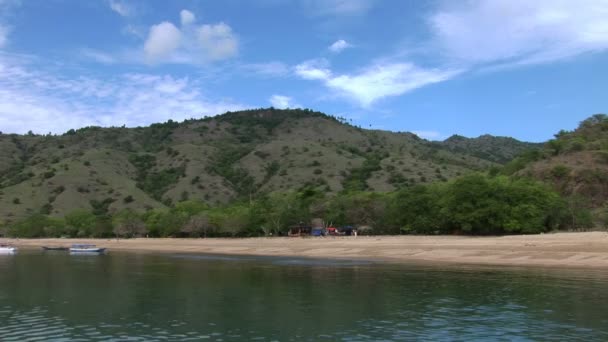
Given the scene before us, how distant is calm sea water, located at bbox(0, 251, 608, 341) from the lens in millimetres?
23766

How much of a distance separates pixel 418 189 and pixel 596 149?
4360 centimetres

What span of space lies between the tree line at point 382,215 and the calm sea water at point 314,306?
30079 mm

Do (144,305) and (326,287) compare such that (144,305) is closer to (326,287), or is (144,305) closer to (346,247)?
(326,287)

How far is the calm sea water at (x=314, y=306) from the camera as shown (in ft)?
78.0

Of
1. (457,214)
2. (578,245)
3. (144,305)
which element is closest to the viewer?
(144,305)

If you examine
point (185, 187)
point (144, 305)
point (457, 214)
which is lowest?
point (144, 305)

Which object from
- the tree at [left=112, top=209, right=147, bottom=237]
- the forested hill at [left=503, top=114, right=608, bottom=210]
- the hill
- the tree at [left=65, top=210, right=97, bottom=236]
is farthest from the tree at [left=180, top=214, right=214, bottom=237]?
the forested hill at [left=503, top=114, right=608, bottom=210]

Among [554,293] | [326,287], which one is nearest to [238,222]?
[326,287]

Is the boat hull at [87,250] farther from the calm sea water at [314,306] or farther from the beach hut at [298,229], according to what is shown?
the calm sea water at [314,306]

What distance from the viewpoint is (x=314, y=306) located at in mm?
30656

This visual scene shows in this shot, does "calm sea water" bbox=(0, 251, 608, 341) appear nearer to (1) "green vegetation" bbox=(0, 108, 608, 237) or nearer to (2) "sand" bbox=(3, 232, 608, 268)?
(2) "sand" bbox=(3, 232, 608, 268)

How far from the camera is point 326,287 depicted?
38.9 meters

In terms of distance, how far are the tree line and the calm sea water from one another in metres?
30.1

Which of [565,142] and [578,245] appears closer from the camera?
[578,245]
